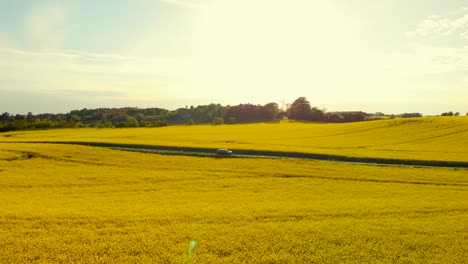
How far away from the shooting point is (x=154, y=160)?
3100 cm

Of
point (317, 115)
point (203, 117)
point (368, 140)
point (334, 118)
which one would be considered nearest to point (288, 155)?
point (368, 140)

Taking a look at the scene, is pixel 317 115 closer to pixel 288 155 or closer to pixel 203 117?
pixel 203 117

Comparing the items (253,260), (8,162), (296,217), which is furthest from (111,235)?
(8,162)

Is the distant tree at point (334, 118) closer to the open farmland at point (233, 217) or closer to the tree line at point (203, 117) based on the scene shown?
the tree line at point (203, 117)

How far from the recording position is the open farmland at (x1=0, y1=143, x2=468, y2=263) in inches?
363

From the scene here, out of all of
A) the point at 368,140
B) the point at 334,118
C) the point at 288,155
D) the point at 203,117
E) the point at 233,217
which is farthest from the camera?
the point at 203,117

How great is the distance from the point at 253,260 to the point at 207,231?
228cm

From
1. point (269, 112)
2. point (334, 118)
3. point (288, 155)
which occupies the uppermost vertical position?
point (269, 112)

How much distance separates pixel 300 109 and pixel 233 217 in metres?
102

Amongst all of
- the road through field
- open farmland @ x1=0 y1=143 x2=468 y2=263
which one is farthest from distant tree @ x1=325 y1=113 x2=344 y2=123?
open farmland @ x1=0 y1=143 x2=468 y2=263

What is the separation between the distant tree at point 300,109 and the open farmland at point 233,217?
86500 millimetres

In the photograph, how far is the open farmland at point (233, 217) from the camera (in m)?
9.23

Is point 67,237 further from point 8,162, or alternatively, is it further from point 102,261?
point 8,162

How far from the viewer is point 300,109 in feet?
367
